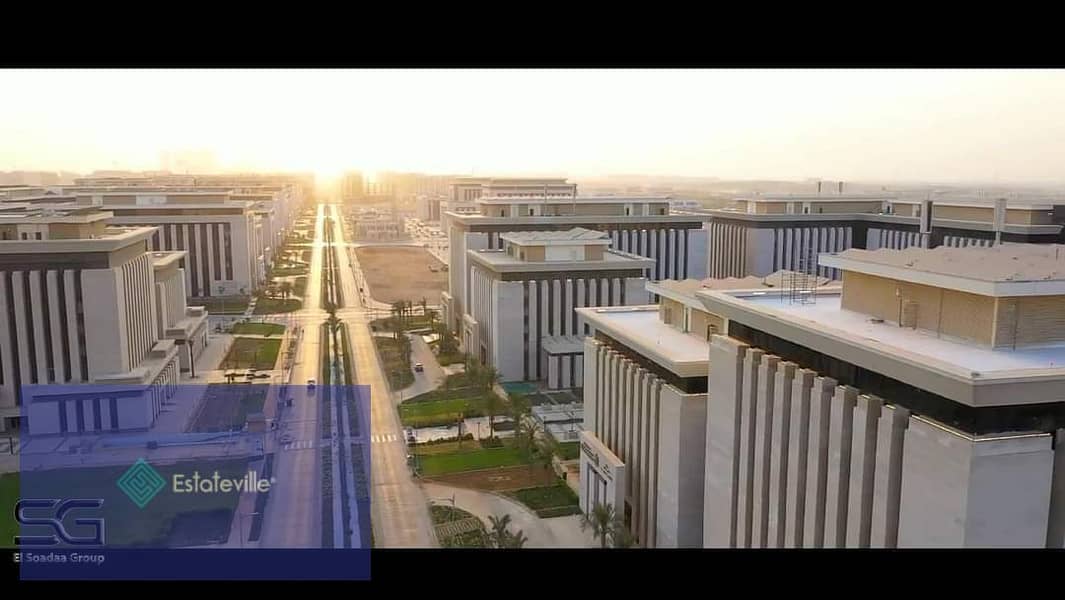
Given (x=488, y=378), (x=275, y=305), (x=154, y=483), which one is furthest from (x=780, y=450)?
(x=275, y=305)

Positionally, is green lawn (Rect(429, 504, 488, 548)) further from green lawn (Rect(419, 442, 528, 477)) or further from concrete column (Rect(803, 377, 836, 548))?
concrete column (Rect(803, 377, 836, 548))

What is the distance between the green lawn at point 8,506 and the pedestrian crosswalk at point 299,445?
2578 millimetres

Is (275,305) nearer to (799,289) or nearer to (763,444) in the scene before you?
(799,289)

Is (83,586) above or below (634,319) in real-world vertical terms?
above

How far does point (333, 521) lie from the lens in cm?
699

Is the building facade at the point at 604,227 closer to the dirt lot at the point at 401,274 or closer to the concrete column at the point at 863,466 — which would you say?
the dirt lot at the point at 401,274

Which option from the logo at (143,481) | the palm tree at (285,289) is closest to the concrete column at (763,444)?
the logo at (143,481)

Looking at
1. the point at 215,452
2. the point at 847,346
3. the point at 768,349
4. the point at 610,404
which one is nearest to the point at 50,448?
the point at 215,452

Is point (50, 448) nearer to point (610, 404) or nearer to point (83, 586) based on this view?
point (610, 404)

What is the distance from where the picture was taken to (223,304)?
61.5 ft

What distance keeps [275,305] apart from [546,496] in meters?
12.8

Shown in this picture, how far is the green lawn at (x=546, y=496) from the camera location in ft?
26.0

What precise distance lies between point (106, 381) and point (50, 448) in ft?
3.36
